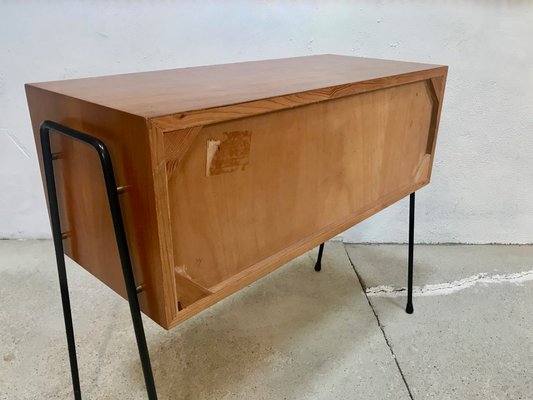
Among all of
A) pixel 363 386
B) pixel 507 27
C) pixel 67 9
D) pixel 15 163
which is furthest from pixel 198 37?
pixel 363 386

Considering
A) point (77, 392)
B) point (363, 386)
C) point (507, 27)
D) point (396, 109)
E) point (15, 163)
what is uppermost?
point (507, 27)

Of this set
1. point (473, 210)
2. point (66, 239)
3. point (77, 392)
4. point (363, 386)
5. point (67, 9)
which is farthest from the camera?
point (473, 210)

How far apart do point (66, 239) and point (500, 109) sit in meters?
1.89

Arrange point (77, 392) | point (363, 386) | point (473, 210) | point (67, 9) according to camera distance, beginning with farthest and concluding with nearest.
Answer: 1. point (473, 210)
2. point (67, 9)
3. point (363, 386)
4. point (77, 392)

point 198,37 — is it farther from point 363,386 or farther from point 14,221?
point 363,386

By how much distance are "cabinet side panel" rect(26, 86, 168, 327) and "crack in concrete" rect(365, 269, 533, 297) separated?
1.23 m

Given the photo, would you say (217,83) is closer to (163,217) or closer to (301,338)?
(163,217)

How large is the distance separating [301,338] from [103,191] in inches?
39.0

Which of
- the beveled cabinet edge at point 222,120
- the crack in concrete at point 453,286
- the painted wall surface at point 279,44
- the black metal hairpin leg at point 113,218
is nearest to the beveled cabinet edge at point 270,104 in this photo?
the beveled cabinet edge at point 222,120

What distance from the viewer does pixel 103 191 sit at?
842mm

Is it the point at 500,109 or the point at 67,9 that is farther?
the point at 500,109

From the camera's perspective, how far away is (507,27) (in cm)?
194

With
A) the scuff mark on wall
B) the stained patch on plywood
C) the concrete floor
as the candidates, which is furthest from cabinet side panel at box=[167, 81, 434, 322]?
the scuff mark on wall

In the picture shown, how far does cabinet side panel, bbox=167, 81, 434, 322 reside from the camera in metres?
0.81
